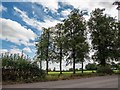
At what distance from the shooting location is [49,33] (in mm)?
53969

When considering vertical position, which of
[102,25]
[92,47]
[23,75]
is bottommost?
[23,75]

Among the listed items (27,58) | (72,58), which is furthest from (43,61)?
(27,58)

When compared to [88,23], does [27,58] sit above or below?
below

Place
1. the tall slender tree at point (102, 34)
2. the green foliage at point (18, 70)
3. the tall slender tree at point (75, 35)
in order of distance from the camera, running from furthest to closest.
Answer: the tall slender tree at point (102, 34)
the tall slender tree at point (75, 35)
the green foliage at point (18, 70)

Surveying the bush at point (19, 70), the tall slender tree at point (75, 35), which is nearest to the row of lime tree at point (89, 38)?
the tall slender tree at point (75, 35)

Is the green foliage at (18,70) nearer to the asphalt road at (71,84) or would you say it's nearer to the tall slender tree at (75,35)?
the asphalt road at (71,84)

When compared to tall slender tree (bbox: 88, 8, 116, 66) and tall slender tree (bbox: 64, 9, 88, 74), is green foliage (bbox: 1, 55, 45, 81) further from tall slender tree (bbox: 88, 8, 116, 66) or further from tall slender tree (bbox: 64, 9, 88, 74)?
tall slender tree (bbox: 88, 8, 116, 66)

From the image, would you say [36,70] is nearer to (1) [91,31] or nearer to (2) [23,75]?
(2) [23,75]

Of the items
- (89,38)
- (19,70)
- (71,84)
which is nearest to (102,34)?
(89,38)

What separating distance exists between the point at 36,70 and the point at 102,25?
76.2 ft

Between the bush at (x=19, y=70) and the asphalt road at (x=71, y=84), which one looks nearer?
the asphalt road at (x=71, y=84)

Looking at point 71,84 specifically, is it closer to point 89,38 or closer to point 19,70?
point 19,70

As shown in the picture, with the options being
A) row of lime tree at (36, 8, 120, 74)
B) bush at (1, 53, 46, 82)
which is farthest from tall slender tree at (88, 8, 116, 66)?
bush at (1, 53, 46, 82)

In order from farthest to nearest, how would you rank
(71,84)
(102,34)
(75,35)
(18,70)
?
1. (102,34)
2. (75,35)
3. (18,70)
4. (71,84)
